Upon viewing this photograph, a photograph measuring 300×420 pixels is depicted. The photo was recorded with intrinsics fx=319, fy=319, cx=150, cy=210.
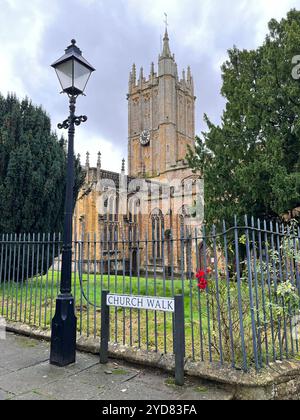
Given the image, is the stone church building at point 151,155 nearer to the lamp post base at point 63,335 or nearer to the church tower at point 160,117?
the church tower at point 160,117

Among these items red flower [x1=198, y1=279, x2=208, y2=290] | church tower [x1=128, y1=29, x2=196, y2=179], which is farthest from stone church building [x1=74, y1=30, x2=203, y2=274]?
red flower [x1=198, y1=279, x2=208, y2=290]

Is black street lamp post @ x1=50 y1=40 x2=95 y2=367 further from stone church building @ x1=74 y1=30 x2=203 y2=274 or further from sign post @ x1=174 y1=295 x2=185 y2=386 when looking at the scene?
stone church building @ x1=74 y1=30 x2=203 y2=274

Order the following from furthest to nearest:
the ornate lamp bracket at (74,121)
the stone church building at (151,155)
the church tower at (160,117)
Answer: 1. the church tower at (160,117)
2. the stone church building at (151,155)
3. the ornate lamp bracket at (74,121)

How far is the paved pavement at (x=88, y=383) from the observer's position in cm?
334

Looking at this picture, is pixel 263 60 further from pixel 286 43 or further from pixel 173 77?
pixel 173 77

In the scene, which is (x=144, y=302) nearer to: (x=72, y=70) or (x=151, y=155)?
(x=72, y=70)

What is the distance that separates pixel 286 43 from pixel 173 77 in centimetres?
4318

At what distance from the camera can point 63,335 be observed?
4.21 m

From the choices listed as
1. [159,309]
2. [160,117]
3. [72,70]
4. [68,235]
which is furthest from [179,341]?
[160,117]

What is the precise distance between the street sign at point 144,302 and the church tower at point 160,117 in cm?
4129

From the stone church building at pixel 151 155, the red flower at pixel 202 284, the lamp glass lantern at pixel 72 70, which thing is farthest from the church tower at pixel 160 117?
the red flower at pixel 202 284

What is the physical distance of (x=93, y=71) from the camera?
15.7 ft

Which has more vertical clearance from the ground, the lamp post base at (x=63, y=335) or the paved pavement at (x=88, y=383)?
the lamp post base at (x=63, y=335)

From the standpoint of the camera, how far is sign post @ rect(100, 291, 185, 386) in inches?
143
